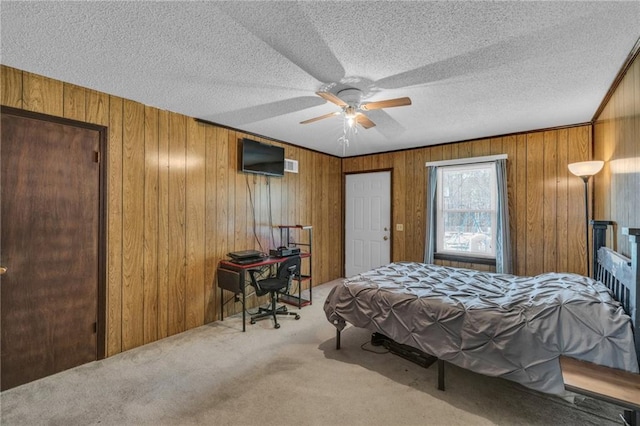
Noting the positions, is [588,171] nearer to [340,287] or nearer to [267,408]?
[340,287]

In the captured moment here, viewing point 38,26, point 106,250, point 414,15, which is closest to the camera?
point 414,15

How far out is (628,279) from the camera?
1731mm

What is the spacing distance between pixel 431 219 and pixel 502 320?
259 cm

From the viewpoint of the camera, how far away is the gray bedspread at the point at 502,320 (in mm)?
1752

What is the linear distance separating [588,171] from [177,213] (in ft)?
14.0

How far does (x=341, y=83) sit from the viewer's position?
2379 mm

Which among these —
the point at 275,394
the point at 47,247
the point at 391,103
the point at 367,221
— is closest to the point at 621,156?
the point at 391,103

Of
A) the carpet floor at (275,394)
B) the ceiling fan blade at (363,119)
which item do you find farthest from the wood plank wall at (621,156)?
the ceiling fan blade at (363,119)

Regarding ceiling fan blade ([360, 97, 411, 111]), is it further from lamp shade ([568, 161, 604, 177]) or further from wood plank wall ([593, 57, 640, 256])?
lamp shade ([568, 161, 604, 177])

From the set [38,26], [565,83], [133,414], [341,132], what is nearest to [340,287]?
[133,414]

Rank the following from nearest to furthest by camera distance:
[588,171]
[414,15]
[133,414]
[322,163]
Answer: [414,15] < [133,414] < [588,171] < [322,163]

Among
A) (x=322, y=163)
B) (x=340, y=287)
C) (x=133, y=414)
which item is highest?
(x=322, y=163)

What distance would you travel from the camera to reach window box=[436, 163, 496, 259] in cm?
411

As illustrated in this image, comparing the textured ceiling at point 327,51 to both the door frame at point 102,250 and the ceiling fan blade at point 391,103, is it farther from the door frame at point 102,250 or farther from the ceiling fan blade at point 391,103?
the door frame at point 102,250
